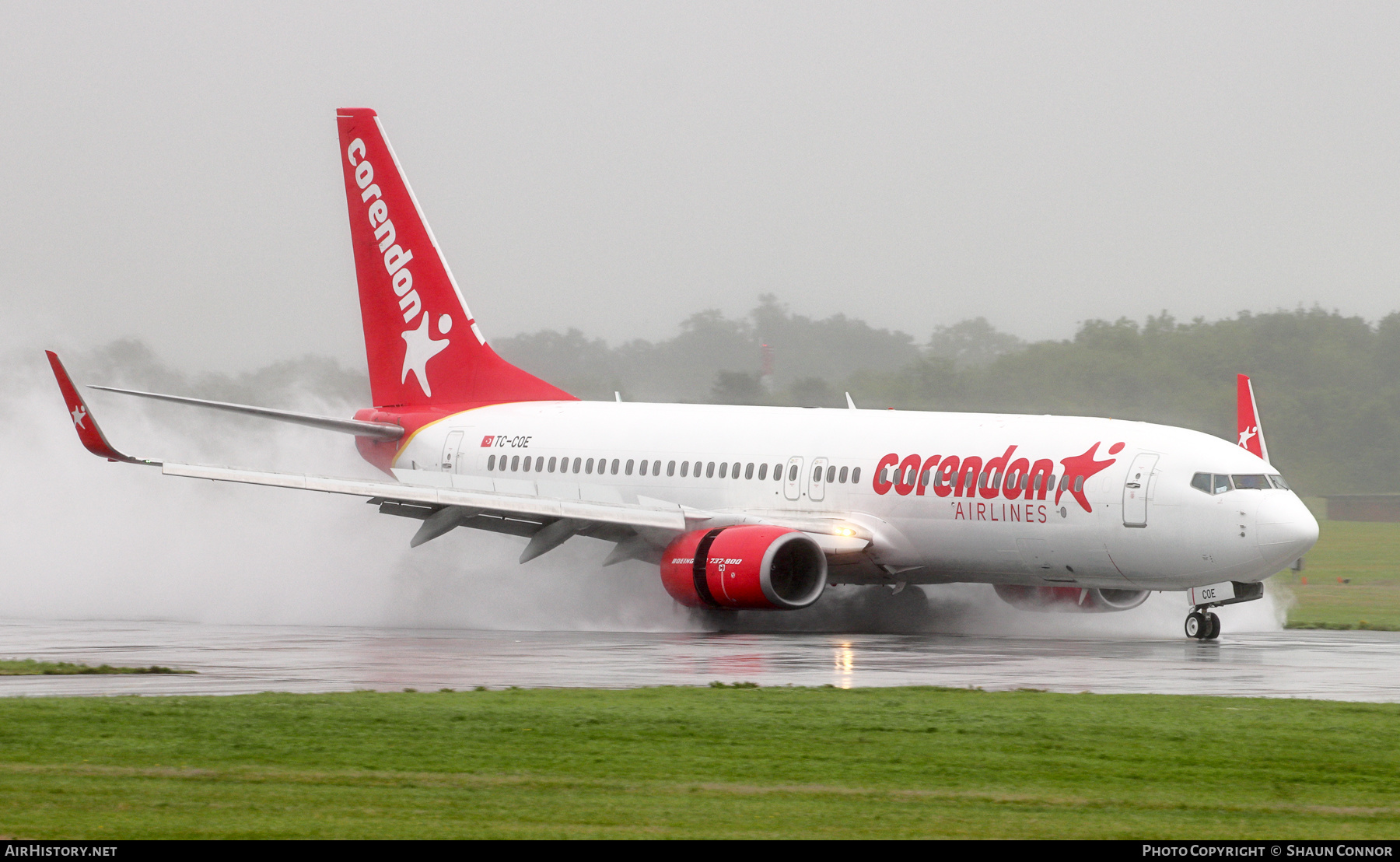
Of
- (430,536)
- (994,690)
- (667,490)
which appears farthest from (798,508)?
(994,690)

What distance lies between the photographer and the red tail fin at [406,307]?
125 feet

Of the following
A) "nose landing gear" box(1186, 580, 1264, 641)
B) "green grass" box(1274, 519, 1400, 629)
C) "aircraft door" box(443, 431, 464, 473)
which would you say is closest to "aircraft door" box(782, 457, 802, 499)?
"nose landing gear" box(1186, 580, 1264, 641)

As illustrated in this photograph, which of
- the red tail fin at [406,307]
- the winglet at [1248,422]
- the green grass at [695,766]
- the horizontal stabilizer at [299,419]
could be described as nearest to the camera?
the green grass at [695,766]

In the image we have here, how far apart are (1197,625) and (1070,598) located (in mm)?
2677

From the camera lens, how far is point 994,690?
18594 mm

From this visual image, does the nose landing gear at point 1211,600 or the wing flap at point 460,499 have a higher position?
the wing flap at point 460,499

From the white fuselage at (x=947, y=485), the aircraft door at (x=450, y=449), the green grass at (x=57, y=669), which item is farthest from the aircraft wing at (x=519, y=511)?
the green grass at (x=57, y=669)

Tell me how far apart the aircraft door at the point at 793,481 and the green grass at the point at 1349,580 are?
8.56 m

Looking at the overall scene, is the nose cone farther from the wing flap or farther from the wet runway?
the wing flap

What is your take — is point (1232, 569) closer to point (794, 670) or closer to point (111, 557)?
point (794, 670)

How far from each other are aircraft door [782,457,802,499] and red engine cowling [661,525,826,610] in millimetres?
1306

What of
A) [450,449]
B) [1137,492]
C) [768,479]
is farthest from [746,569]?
[450,449]

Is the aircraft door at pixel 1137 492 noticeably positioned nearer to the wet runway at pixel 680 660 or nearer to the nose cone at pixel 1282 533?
the nose cone at pixel 1282 533

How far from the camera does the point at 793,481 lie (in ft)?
102
